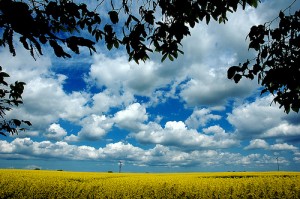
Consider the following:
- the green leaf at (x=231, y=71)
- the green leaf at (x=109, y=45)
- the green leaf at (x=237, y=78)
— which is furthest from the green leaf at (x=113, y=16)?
the green leaf at (x=237, y=78)

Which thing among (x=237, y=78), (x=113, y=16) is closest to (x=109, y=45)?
(x=113, y=16)

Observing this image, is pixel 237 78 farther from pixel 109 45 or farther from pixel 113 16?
pixel 113 16

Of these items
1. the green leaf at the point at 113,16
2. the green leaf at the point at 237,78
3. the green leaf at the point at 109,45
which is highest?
the green leaf at the point at 113,16

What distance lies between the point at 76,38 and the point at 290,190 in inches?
458

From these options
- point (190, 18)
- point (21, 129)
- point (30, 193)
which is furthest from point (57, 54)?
point (30, 193)

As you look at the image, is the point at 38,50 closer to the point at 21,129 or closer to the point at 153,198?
the point at 21,129

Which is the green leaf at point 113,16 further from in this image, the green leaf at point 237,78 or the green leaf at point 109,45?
the green leaf at point 237,78

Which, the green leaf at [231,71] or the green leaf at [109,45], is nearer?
the green leaf at [231,71]

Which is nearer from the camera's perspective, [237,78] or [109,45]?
[237,78]

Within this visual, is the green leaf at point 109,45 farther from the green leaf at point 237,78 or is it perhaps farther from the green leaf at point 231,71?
the green leaf at point 237,78

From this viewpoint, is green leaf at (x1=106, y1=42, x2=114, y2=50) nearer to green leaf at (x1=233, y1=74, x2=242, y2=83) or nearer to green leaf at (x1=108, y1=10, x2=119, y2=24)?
green leaf at (x1=108, y1=10, x2=119, y2=24)

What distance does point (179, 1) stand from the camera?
3090 mm

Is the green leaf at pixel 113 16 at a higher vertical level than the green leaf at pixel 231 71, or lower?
higher

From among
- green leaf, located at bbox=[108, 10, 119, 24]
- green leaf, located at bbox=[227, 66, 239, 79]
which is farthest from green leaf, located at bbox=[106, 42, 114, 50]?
green leaf, located at bbox=[227, 66, 239, 79]
